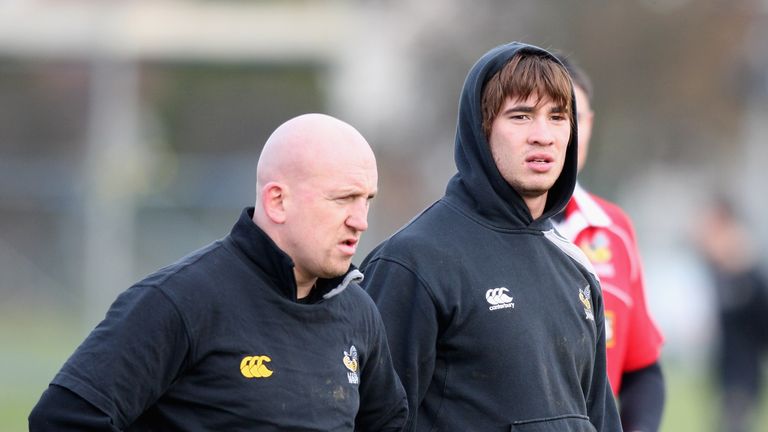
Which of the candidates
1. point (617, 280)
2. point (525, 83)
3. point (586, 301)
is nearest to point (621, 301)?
point (617, 280)

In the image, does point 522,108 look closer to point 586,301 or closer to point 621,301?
point 586,301

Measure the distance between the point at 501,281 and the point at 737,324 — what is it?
9.61 metres

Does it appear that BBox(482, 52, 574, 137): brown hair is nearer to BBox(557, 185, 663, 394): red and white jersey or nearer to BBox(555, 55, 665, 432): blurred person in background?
BBox(555, 55, 665, 432): blurred person in background

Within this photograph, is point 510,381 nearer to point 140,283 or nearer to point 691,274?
point 140,283

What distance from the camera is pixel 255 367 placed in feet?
14.3

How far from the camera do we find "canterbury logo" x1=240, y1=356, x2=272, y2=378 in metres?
4.35

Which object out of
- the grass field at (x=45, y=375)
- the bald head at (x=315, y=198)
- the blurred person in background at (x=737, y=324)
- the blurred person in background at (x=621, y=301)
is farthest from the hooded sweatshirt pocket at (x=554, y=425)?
the grass field at (x=45, y=375)

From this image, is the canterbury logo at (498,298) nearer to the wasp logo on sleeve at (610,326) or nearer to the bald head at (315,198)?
the bald head at (315,198)

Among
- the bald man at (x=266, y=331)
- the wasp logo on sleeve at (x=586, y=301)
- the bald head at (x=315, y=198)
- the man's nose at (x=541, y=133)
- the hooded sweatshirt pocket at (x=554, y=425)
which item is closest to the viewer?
the bald man at (x=266, y=331)

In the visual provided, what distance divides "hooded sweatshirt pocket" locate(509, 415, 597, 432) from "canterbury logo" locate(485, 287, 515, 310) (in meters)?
0.37

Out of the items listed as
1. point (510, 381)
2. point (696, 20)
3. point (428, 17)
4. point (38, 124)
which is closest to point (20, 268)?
point (38, 124)

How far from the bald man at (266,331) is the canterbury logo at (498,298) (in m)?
0.37

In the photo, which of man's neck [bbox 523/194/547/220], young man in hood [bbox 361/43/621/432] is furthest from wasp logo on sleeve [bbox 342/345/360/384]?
man's neck [bbox 523/194/547/220]

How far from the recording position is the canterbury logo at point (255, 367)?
4.35 m
